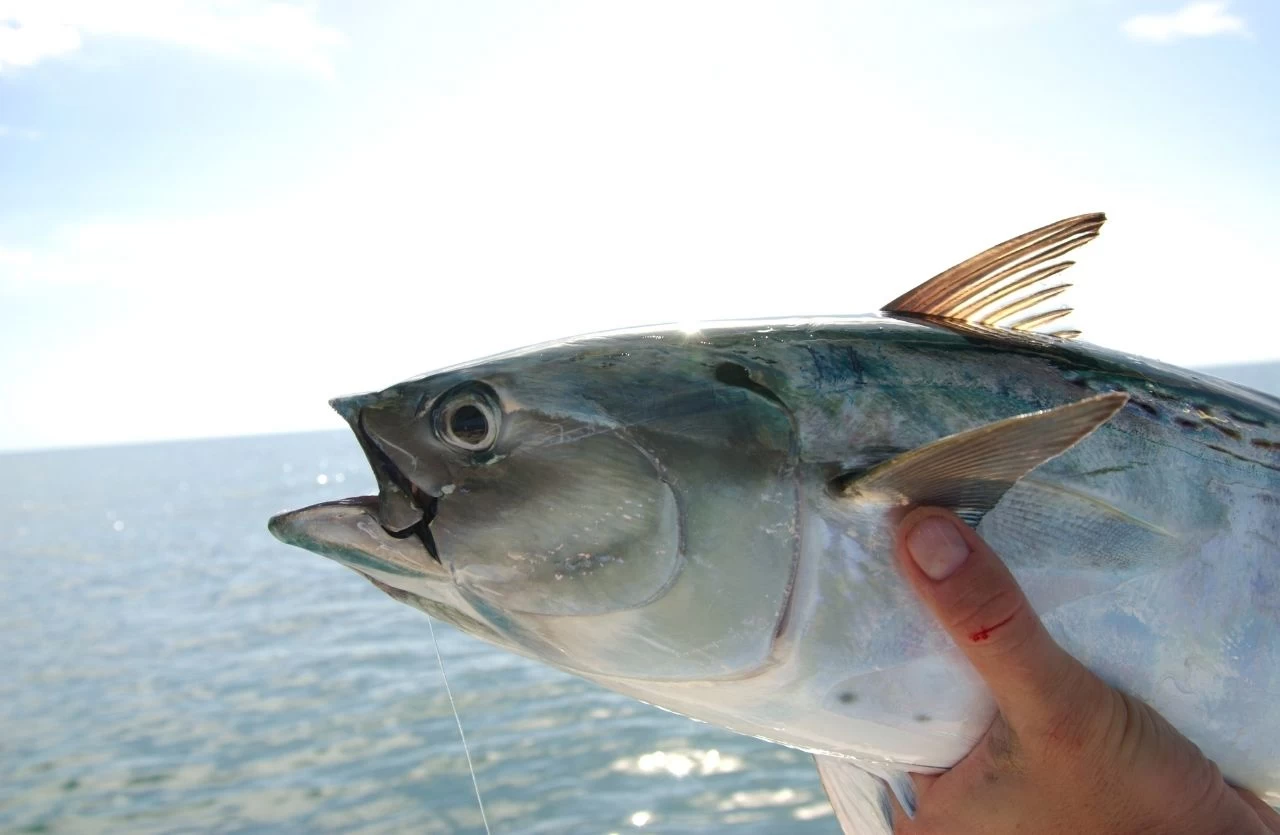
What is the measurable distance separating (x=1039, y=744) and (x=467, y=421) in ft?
4.41

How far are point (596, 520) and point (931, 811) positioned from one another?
110 cm

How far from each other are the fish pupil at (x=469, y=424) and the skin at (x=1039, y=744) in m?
0.84

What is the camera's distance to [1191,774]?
200 centimetres

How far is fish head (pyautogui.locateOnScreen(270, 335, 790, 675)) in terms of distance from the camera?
1.85 metres

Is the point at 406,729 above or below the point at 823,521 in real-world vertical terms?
below

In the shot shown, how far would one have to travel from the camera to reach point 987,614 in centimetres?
182

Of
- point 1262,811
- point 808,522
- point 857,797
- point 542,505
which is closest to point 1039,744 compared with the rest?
point 857,797

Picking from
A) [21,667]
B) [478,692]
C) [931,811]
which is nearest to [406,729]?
[478,692]

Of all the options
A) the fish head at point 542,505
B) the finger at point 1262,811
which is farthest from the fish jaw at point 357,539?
the finger at point 1262,811

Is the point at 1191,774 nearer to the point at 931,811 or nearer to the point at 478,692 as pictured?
the point at 931,811

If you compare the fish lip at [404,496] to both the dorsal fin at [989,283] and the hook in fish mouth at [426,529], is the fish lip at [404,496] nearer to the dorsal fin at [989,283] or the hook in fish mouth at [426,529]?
the hook in fish mouth at [426,529]

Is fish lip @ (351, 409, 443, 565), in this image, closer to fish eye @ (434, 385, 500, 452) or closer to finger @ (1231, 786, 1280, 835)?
fish eye @ (434, 385, 500, 452)

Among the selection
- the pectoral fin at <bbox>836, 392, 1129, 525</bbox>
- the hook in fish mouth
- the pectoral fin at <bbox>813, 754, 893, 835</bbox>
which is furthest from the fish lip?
the pectoral fin at <bbox>813, 754, 893, 835</bbox>

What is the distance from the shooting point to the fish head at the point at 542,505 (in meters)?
1.85
